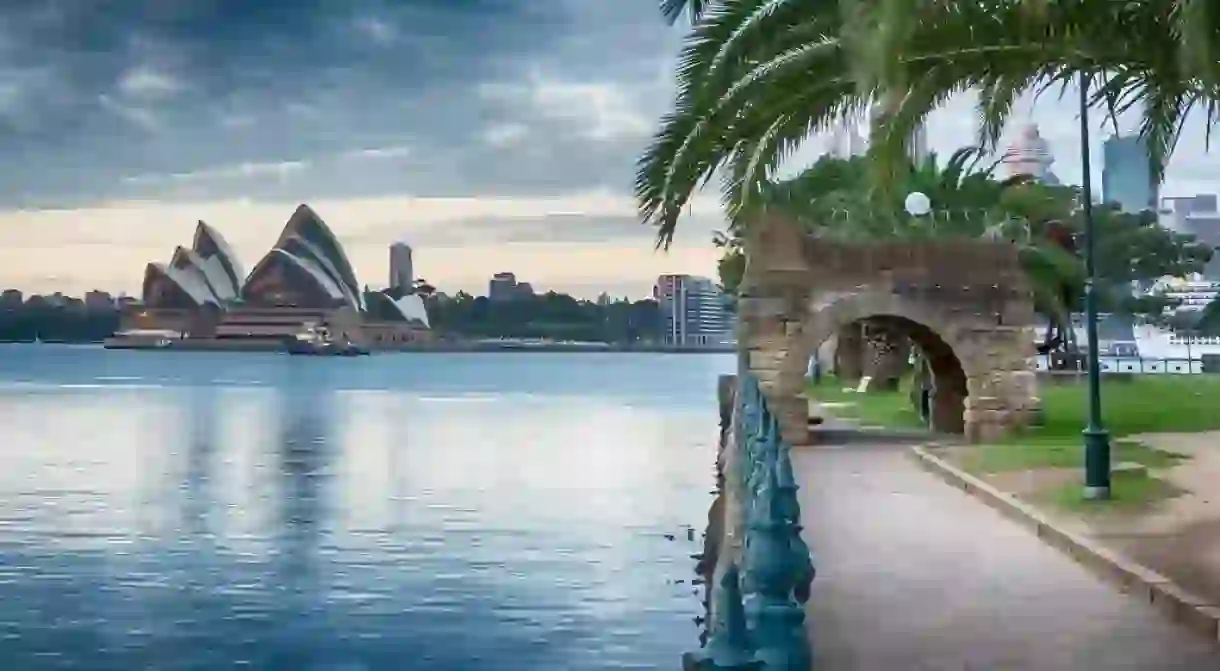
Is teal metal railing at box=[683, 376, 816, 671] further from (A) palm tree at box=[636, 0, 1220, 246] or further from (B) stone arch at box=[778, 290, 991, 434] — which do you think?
(B) stone arch at box=[778, 290, 991, 434]

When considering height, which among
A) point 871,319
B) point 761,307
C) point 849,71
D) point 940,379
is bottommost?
point 940,379

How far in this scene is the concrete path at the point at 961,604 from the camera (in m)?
9.12

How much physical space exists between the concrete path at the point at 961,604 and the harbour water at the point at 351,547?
2.30 m

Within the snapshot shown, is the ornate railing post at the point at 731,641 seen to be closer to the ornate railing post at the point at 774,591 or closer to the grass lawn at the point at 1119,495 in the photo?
the ornate railing post at the point at 774,591

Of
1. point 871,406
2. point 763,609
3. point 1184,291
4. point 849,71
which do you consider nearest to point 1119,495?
point 849,71

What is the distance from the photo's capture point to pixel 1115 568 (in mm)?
12000

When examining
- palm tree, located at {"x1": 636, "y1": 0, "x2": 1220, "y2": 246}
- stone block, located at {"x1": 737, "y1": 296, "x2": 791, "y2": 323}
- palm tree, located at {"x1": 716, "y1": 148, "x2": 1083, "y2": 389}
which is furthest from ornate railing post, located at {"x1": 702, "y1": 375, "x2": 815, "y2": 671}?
palm tree, located at {"x1": 716, "y1": 148, "x2": 1083, "y2": 389}

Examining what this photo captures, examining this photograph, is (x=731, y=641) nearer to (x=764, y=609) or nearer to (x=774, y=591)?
(x=764, y=609)

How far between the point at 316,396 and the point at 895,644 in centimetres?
8306

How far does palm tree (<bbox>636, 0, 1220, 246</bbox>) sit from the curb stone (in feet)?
9.97

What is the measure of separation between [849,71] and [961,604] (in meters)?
3.50

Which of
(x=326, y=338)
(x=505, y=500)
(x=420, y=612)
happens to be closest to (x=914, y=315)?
(x=505, y=500)

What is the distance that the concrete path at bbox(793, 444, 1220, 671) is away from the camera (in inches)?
359

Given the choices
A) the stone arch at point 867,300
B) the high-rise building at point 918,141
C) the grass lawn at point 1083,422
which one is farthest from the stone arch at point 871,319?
the high-rise building at point 918,141
